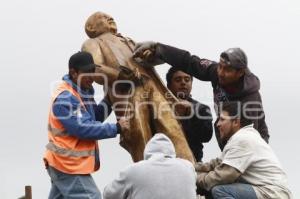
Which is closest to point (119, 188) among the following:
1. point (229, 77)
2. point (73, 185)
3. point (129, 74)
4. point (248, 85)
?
point (73, 185)

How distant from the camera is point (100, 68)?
7.40 m

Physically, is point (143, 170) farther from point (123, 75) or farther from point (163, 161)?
point (123, 75)

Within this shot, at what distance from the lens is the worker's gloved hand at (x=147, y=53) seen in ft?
25.4

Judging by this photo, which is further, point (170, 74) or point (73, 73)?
point (170, 74)

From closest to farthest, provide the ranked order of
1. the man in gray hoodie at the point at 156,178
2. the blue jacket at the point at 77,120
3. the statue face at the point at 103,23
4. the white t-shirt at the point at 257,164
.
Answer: the man in gray hoodie at the point at 156,178, the white t-shirt at the point at 257,164, the blue jacket at the point at 77,120, the statue face at the point at 103,23

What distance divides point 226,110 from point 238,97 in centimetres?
66

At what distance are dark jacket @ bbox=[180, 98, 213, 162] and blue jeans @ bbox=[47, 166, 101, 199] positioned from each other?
5.30ft

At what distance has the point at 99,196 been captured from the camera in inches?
255

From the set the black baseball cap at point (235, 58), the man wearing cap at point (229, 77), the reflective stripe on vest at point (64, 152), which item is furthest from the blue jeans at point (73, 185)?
the black baseball cap at point (235, 58)

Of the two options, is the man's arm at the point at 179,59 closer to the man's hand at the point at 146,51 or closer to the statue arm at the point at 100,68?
the man's hand at the point at 146,51

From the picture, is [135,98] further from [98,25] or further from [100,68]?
[98,25]

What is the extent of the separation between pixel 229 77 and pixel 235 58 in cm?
19

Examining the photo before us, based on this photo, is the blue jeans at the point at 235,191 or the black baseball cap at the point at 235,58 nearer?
the blue jeans at the point at 235,191

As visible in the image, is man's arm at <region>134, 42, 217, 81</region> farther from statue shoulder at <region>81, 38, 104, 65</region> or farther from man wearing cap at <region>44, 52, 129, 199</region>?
man wearing cap at <region>44, 52, 129, 199</region>
